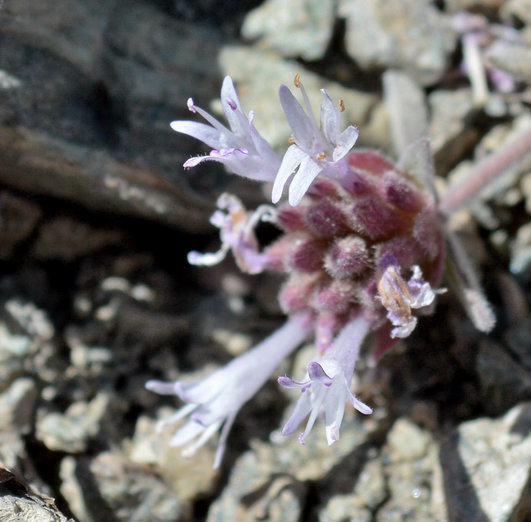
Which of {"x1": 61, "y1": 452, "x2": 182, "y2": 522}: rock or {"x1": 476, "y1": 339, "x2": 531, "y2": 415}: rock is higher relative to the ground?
{"x1": 476, "y1": 339, "x2": 531, "y2": 415}: rock

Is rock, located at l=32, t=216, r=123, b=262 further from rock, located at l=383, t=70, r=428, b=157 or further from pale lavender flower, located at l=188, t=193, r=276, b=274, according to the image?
rock, located at l=383, t=70, r=428, b=157

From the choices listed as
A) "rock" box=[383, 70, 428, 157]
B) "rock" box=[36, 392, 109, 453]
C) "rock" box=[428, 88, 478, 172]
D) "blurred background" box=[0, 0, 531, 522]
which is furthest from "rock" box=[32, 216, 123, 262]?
"rock" box=[428, 88, 478, 172]

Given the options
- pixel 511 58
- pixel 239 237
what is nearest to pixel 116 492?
pixel 239 237

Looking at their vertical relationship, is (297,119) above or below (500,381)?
above

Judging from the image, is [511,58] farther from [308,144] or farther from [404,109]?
[308,144]

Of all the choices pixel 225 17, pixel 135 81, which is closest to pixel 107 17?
pixel 135 81

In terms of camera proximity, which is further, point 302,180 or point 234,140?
point 234,140

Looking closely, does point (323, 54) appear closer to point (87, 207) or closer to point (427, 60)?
point (427, 60)

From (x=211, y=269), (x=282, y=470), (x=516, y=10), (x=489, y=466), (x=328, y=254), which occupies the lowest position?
(x=282, y=470)
